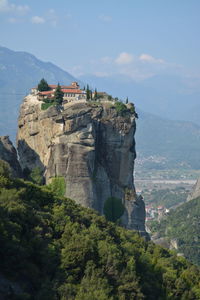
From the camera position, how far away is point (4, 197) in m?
23.3

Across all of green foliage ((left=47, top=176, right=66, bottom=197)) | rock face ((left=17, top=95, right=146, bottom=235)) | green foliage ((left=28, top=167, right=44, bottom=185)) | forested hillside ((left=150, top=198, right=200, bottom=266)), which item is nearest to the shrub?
rock face ((left=17, top=95, right=146, bottom=235))

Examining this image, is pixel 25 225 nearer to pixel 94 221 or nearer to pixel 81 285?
pixel 81 285

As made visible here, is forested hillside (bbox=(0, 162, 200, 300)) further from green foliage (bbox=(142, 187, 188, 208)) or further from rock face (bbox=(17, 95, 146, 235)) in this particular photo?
green foliage (bbox=(142, 187, 188, 208))

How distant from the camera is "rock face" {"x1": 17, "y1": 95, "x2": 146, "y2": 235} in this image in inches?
1726

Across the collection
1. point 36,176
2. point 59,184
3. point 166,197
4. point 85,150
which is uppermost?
point 85,150

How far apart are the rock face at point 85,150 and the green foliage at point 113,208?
41 cm

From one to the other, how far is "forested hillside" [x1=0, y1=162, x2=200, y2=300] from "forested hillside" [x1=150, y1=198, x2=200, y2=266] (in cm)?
5450

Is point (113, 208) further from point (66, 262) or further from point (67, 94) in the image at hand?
point (66, 262)

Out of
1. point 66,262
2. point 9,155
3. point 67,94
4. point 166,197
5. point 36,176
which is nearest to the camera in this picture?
point 66,262

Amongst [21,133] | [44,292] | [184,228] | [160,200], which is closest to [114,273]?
[44,292]

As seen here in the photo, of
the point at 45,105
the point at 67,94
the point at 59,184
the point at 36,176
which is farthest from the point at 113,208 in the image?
the point at 67,94

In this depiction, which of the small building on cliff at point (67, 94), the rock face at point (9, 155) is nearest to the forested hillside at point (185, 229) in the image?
the small building on cliff at point (67, 94)

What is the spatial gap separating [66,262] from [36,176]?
933 inches

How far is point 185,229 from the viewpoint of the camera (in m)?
96.4
